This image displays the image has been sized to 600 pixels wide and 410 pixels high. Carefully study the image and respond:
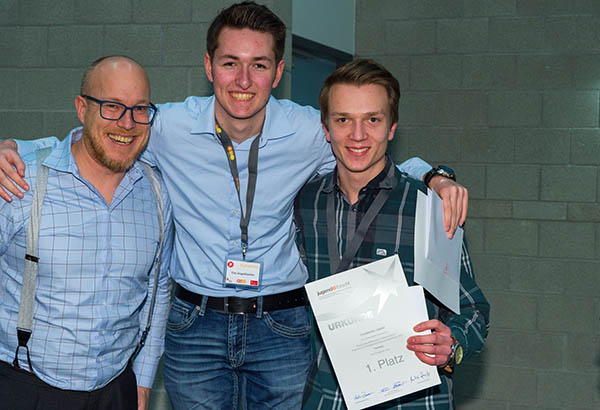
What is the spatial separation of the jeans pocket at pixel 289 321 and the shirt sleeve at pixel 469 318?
21.9 inches

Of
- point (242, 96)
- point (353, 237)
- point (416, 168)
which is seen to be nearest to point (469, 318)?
point (353, 237)

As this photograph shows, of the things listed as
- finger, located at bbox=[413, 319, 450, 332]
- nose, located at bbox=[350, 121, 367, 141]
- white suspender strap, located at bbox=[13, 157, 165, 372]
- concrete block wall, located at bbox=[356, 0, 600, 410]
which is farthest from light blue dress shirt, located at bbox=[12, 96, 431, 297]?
concrete block wall, located at bbox=[356, 0, 600, 410]

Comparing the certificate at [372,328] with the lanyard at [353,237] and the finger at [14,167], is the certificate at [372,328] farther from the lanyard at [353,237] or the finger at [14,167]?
the finger at [14,167]

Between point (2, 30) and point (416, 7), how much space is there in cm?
307

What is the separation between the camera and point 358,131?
6.21 feet

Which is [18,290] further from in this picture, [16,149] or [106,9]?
[106,9]

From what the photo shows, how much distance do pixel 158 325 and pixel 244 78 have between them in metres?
0.89

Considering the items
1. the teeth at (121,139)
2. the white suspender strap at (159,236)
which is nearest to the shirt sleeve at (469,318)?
the white suspender strap at (159,236)

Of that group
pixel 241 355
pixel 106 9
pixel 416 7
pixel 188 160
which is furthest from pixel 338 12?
pixel 241 355

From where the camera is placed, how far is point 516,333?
5.18 m

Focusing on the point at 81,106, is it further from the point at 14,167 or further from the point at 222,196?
the point at 222,196

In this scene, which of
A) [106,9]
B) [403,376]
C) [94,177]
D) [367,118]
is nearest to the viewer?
[403,376]

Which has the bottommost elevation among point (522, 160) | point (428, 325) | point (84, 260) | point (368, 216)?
point (428, 325)

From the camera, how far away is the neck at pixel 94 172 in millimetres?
2035
